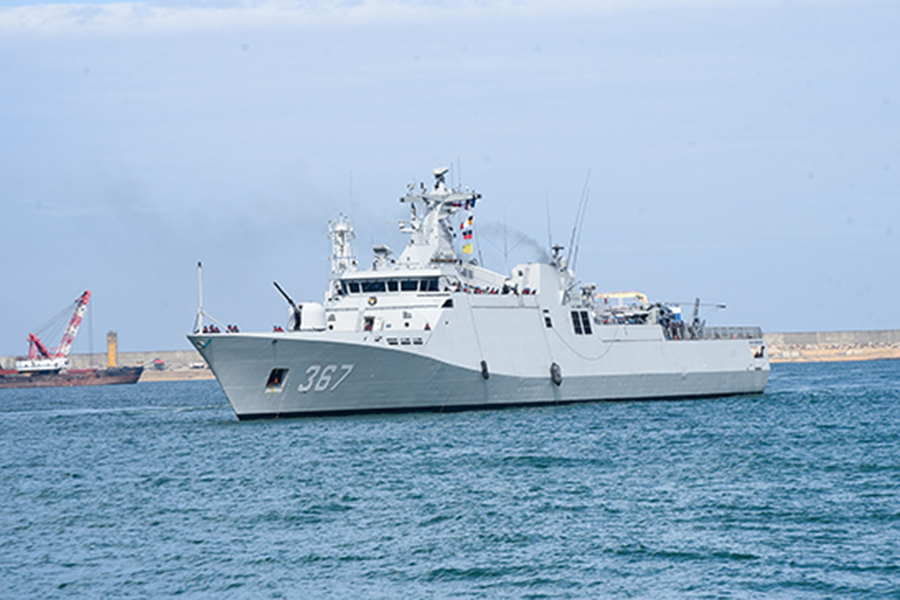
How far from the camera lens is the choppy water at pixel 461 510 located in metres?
14.1

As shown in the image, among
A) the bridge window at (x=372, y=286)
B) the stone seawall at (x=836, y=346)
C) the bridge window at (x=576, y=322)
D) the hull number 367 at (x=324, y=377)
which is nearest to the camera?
the hull number 367 at (x=324, y=377)

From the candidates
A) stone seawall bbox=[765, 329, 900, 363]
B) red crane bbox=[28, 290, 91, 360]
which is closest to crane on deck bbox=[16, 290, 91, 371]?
red crane bbox=[28, 290, 91, 360]

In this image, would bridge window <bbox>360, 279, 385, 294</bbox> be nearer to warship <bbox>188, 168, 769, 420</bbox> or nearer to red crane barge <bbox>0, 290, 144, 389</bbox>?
warship <bbox>188, 168, 769, 420</bbox>

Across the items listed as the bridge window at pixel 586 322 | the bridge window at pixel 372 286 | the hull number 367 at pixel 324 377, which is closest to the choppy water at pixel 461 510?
the hull number 367 at pixel 324 377

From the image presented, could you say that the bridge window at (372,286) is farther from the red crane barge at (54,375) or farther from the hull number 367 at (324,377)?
the red crane barge at (54,375)

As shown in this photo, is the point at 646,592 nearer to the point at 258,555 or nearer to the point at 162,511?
the point at 258,555

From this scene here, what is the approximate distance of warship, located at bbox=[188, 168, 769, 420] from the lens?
103ft

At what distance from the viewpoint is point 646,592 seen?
13.3m

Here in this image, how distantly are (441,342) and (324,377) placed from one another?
375 cm

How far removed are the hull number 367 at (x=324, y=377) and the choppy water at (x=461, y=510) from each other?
1.16m

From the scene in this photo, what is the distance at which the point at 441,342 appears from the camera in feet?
107

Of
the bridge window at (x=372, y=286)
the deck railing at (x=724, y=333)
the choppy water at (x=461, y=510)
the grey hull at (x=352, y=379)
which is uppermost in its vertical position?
the bridge window at (x=372, y=286)

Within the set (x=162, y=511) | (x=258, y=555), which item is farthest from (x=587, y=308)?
(x=258, y=555)

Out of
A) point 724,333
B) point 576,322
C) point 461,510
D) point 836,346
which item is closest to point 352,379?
point 576,322
